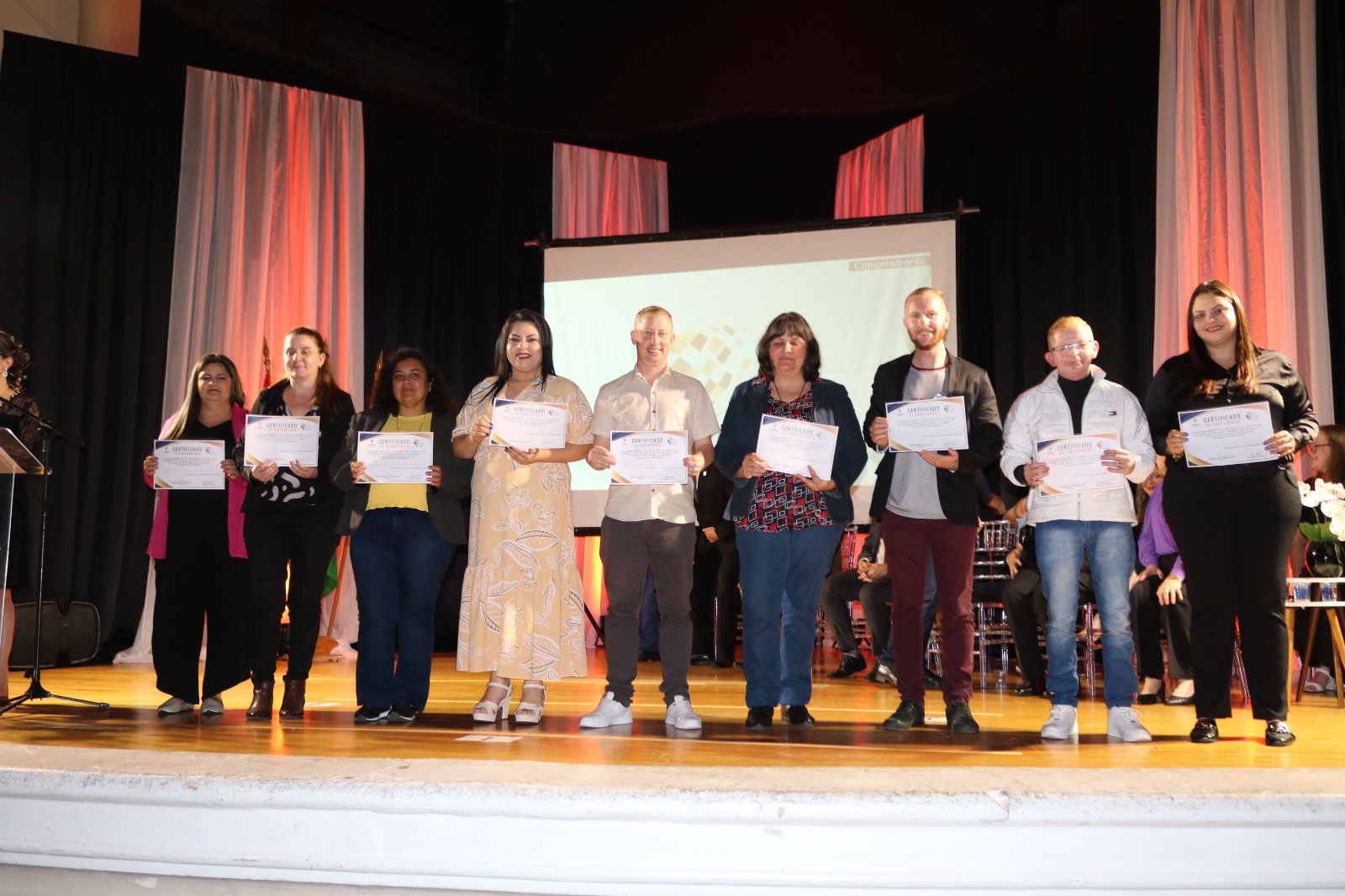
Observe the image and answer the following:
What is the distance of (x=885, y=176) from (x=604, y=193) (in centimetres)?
222

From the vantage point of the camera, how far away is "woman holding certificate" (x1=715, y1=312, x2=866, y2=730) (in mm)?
3434

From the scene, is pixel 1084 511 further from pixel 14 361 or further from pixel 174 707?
pixel 14 361

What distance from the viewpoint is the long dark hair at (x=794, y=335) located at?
349 cm

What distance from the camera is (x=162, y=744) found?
310 centimetres

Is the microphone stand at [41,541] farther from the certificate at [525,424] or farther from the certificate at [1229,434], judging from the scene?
the certificate at [1229,434]

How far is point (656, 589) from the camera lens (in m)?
3.42

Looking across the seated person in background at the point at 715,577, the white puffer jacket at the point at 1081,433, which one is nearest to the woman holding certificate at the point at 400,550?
the white puffer jacket at the point at 1081,433

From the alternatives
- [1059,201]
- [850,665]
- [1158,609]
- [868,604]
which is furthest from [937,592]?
[1059,201]

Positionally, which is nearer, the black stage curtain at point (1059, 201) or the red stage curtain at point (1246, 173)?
the red stage curtain at point (1246, 173)

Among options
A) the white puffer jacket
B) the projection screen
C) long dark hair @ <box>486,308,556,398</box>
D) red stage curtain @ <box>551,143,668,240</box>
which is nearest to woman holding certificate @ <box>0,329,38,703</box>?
long dark hair @ <box>486,308,556,398</box>

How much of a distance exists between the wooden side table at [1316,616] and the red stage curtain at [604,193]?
5278mm

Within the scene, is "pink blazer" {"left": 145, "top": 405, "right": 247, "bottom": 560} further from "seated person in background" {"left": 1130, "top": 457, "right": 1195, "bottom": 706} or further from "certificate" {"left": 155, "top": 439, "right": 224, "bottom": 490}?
"seated person in background" {"left": 1130, "top": 457, "right": 1195, "bottom": 706}

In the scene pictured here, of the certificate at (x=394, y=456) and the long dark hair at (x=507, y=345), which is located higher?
the long dark hair at (x=507, y=345)

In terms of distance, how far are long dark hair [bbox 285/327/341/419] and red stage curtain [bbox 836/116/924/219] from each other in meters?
4.64
